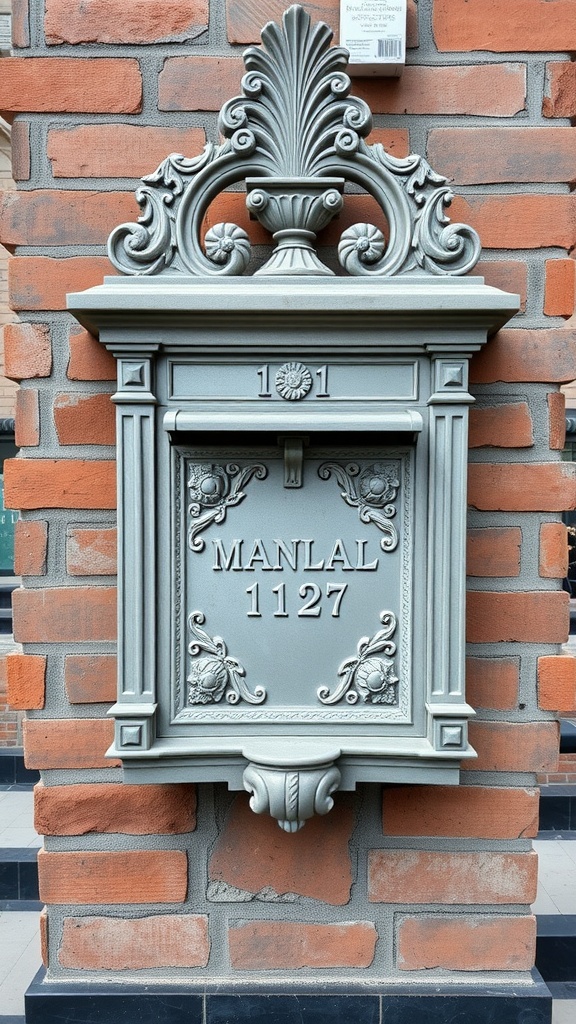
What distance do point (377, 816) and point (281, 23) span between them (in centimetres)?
164

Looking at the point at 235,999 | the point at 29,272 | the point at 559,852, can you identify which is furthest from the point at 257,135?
the point at 559,852

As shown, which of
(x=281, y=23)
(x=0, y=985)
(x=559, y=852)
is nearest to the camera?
(x=281, y=23)

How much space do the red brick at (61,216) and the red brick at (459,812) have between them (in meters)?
1.31

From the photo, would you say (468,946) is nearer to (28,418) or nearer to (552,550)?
(552,550)

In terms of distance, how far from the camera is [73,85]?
1472mm

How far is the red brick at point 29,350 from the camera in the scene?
1.49 m

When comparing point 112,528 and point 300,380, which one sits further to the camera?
point 112,528

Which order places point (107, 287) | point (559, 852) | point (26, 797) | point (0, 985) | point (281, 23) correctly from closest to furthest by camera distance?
1. point (107, 287)
2. point (281, 23)
3. point (0, 985)
4. point (559, 852)
5. point (26, 797)

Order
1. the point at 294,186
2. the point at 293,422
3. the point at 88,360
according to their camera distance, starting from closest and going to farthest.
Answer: the point at 293,422
the point at 294,186
the point at 88,360

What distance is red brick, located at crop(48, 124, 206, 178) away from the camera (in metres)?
1.48

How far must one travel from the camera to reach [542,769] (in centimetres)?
151

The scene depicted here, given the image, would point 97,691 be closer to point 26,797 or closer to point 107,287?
point 107,287

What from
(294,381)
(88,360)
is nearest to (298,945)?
(294,381)

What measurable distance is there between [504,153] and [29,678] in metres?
1.46
